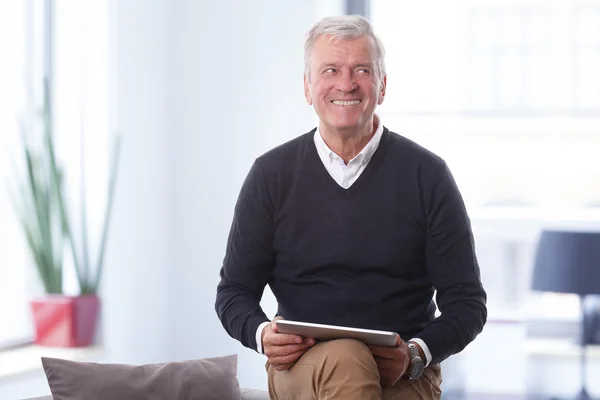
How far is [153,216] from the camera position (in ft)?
13.3

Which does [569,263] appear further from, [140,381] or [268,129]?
[140,381]

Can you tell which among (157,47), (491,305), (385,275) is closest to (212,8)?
(157,47)

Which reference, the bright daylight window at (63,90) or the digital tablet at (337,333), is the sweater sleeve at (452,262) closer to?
the digital tablet at (337,333)

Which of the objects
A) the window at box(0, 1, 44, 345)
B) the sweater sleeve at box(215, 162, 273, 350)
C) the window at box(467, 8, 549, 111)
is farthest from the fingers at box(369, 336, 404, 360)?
the window at box(467, 8, 549, 111)

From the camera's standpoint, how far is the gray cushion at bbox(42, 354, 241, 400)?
7.63 feet

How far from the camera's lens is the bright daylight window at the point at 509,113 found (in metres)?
3.96

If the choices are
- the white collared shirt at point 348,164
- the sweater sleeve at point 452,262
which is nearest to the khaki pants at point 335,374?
the sweater sleeve at point 452,262

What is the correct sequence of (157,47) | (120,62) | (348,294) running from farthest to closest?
(157,47)
(120,62)
(348,294)

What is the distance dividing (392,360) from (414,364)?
93 mm

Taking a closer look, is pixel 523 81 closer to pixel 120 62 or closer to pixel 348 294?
pixel 120 62

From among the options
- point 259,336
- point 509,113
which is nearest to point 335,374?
point 259,336

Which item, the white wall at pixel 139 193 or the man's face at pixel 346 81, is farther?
the white wall at pixel 139 193

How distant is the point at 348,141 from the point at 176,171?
1.91 metres

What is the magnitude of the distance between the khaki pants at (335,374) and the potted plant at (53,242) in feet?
5.32
